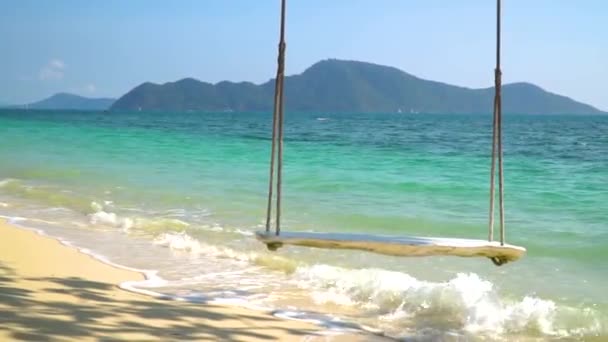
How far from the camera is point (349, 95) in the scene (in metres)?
151

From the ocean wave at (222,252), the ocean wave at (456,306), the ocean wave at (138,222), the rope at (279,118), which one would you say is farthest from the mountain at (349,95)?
the rope at (279,118)

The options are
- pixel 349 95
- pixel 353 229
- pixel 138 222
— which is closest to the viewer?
pixel 138 222

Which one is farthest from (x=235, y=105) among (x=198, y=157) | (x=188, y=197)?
(x=188, y=197)

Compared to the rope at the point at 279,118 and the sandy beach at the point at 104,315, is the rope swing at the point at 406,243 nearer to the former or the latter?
the rope at the point at 279,118

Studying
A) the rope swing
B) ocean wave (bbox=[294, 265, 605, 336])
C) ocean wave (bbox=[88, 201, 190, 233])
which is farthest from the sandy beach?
ocean wave (bbox=[88, 201, 190, 233])

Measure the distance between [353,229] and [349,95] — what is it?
144 m

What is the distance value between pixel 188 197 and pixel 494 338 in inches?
285

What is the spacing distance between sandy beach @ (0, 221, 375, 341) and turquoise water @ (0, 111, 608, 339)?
39 cm

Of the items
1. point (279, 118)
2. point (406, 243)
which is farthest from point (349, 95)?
point (406, 243)

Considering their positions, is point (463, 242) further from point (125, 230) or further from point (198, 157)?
point (198, 157)

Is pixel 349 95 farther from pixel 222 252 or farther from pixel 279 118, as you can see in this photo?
pixel 279 118

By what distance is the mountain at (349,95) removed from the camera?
486 feet

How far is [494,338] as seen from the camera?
4055mm

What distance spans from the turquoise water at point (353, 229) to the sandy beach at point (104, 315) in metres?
0.39
